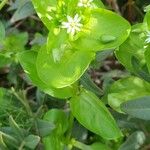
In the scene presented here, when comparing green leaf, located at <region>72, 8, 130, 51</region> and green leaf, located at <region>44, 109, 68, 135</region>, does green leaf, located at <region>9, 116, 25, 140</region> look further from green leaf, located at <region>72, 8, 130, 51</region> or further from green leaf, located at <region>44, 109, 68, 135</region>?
green leaf, located at <region>72, 8, 130, 51</region>

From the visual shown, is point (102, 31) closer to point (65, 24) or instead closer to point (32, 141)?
point (65, 24)

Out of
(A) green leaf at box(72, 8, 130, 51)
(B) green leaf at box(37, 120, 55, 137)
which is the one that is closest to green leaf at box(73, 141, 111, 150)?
(B) green leaf at box(37, 120, 55, 137)

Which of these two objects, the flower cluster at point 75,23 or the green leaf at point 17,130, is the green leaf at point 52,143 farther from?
the flower cluster at point 75,23

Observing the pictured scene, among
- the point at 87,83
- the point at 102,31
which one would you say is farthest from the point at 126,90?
the point at 102,31

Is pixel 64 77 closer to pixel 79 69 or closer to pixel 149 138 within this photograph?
pixel 79 69

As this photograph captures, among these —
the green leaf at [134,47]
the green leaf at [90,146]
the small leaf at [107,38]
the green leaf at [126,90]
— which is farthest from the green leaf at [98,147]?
the small leaf at [107,38]

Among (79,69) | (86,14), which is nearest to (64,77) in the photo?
(79,69)

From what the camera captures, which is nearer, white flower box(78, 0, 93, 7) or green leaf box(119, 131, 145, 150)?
white flower box(78, 0, 93, 7)
